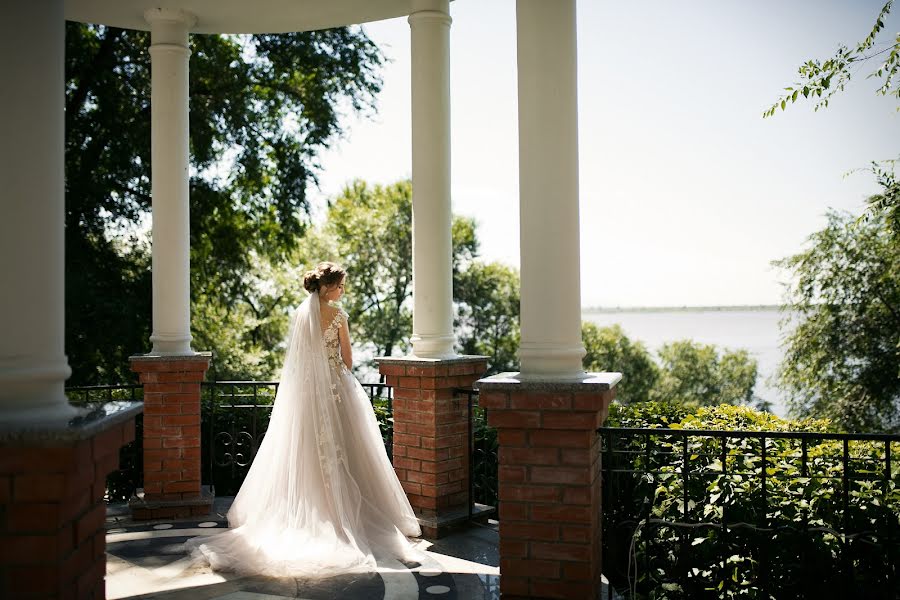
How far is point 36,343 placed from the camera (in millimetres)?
3186

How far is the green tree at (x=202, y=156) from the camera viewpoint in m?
13.7

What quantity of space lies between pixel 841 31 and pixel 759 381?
28385mm

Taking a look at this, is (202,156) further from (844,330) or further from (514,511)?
(844,330)

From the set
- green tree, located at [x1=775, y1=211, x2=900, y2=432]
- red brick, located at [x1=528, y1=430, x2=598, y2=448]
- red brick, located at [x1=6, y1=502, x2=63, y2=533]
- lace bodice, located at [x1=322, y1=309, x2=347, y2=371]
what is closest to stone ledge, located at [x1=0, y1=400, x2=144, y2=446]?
red brick, located at [x1=6, y1=502, x2=63, y2=533]

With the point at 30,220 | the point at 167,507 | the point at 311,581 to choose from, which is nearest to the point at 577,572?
the point at 311,581

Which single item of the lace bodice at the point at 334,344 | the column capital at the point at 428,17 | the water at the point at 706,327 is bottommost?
the water at the point at 706,327

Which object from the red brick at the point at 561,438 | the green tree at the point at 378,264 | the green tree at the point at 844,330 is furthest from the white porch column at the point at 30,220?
the green tree at the point at 378,264

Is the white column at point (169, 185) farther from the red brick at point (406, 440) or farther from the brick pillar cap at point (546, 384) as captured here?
the brick pillar cap at point (546, 384)

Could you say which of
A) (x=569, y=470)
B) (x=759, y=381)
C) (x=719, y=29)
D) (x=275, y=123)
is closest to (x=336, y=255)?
(x=719, y=29)

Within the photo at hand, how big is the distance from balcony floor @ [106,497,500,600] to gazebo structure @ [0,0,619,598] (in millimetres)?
513

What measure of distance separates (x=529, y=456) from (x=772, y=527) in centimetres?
143

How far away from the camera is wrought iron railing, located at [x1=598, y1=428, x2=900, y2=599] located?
13.5 ft

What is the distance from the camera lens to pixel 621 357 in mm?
49000

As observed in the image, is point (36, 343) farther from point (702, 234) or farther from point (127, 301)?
point (702, 234)
